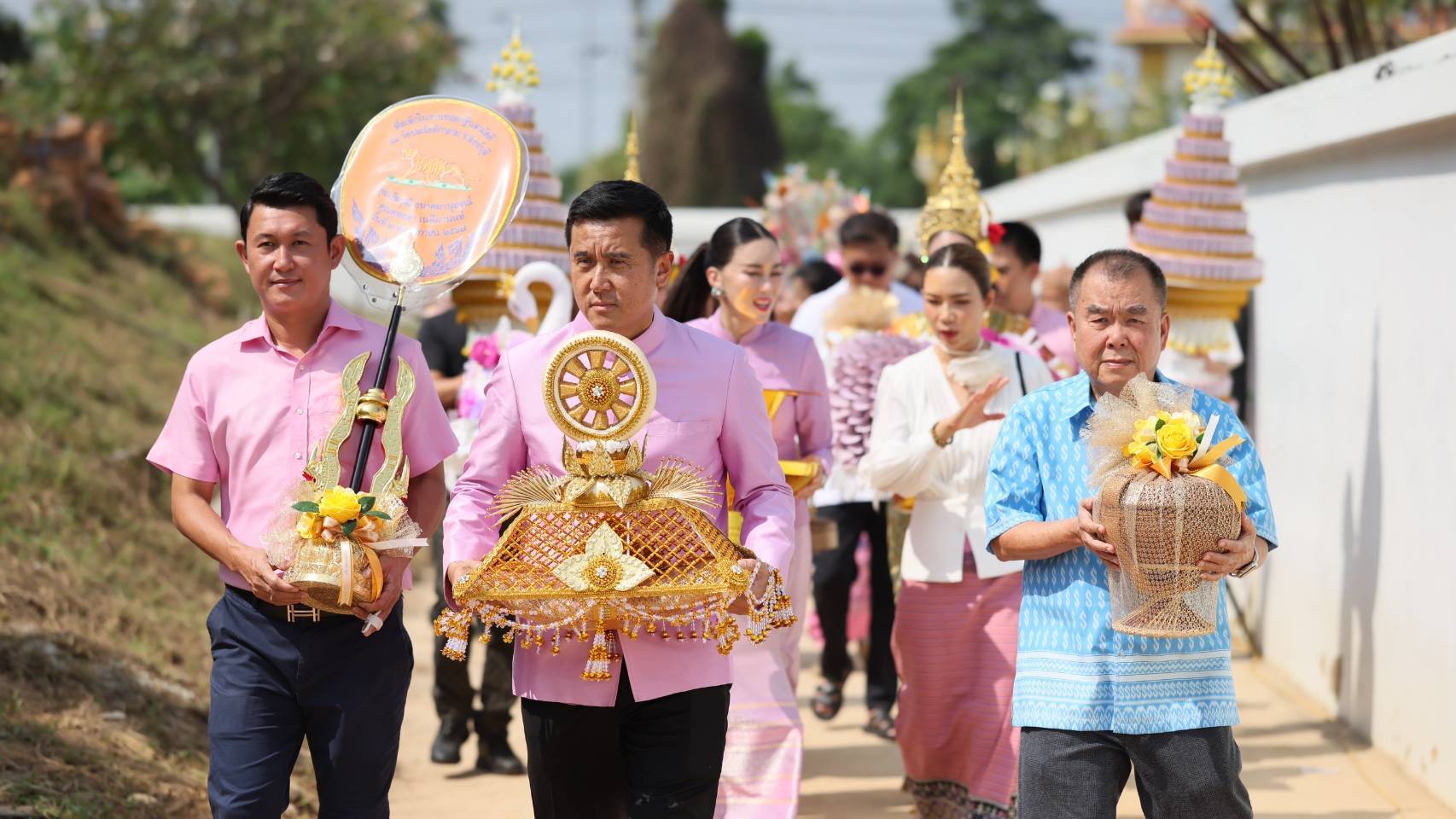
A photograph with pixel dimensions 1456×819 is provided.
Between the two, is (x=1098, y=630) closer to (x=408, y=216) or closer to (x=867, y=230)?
(x=408, y=216)

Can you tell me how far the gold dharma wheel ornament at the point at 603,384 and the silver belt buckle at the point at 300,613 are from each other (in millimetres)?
846

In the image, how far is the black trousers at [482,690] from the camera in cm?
666

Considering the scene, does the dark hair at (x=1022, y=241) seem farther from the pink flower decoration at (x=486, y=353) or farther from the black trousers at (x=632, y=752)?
the black trousers at (x=632, y=752)

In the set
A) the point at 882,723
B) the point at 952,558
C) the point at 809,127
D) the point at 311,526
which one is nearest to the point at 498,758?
the point at 882,723

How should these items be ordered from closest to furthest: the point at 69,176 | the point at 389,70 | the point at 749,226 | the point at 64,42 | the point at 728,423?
the point at 728,423 → the point at 749,226 → the point at 69,176 → the point at 64,42 → the point at 389,70

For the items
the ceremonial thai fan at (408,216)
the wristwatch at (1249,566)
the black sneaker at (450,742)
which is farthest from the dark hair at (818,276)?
the wristwatch at (1249,566)

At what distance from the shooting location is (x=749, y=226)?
5.71m

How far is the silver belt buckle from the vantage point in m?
3.85

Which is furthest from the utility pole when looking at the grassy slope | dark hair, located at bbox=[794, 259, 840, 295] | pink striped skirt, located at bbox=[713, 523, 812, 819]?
pink striped skirt, located at bbox=[713, 523, 812, 819]

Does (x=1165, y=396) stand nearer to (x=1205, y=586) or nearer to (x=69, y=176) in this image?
(x=1205, y=586)

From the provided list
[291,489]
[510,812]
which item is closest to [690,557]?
→ [291,489]

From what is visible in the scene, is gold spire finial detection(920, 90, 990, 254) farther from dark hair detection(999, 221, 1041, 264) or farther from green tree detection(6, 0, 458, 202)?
green tree detection(6, 0, 458, 202)

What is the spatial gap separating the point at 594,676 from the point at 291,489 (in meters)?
0.90

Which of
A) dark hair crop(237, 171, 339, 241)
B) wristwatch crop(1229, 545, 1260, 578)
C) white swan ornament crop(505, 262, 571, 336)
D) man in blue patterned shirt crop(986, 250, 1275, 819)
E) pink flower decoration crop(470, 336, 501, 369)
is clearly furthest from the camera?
pink flower decoration crop(470, 336, 501, 369)
